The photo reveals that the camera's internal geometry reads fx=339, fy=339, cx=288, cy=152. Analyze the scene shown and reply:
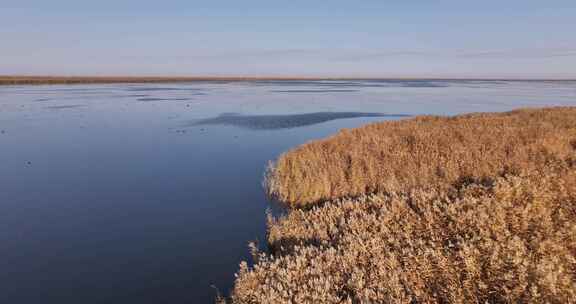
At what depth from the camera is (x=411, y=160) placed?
996cm

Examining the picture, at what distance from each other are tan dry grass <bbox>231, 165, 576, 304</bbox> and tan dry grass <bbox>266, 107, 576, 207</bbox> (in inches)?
91.4

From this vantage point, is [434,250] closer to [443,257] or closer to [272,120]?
[443,257]

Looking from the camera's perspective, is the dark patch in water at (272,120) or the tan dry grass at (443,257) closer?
the tan dry grass at (443,257)

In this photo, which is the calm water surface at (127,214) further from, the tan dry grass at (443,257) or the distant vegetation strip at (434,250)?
the tan dry grass at (443,257)

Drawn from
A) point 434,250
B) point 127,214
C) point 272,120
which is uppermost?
point 272,120

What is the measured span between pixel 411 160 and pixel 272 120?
1650 cm

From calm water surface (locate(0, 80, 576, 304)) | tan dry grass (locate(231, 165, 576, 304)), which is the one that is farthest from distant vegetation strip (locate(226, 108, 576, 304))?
calm water surface (locate(0, 80, 576, 304))

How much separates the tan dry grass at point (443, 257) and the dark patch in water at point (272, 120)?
57.1 ft

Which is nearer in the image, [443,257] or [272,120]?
[443,257]

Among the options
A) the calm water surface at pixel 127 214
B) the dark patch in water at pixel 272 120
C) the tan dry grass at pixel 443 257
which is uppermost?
the dark patch in water at pixel 272 120

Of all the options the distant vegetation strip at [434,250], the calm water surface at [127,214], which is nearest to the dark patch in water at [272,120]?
the calm water surface at [127,214]

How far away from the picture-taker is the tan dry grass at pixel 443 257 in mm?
3330

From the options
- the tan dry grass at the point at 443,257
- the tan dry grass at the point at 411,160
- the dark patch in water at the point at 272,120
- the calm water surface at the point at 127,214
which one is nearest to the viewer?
the tan dry grass at the point at 443,257

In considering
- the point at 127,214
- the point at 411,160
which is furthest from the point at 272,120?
the point at 127,214
